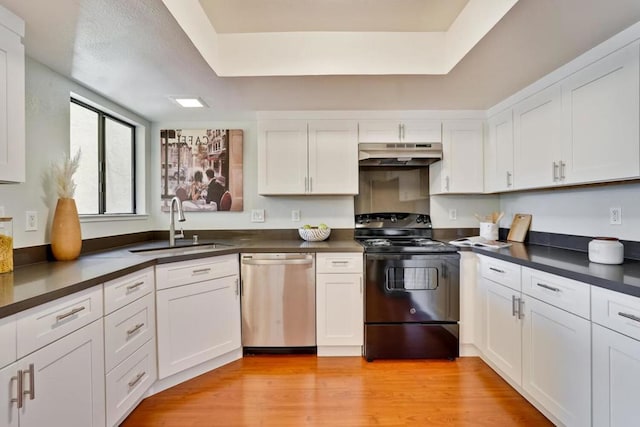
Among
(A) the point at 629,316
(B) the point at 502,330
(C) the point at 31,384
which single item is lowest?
(B) the point at 502,330

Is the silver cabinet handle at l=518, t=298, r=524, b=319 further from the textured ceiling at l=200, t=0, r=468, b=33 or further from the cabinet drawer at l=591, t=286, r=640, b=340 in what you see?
the textured ceiling at l=200, t=0, r=468, b=33

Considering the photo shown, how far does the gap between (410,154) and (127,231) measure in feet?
8.54

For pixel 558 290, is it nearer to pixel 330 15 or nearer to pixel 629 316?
pixel 629 316

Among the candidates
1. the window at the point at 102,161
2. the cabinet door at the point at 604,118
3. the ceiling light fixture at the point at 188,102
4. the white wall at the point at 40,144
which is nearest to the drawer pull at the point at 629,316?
the cabinet door at the point at 604,118

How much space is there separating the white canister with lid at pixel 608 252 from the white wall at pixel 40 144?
3.22 metres

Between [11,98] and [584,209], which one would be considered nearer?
[11,98]

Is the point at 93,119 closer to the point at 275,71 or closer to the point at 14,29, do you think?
the point at 14,29

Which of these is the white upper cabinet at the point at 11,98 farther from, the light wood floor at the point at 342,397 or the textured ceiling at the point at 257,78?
the light wood floor at the point at 342,397

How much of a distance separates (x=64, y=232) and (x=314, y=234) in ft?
5.87

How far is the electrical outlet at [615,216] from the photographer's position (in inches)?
72.4

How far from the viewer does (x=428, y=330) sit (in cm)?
238

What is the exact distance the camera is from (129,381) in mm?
1672

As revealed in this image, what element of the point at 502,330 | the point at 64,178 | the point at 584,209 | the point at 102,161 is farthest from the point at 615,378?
the point at 102,161

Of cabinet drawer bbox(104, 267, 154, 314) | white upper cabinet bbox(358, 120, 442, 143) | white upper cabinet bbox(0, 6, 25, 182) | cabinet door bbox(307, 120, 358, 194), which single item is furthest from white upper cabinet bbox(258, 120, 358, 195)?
white upper cabinet bbox(0, 6, 25, 182)
